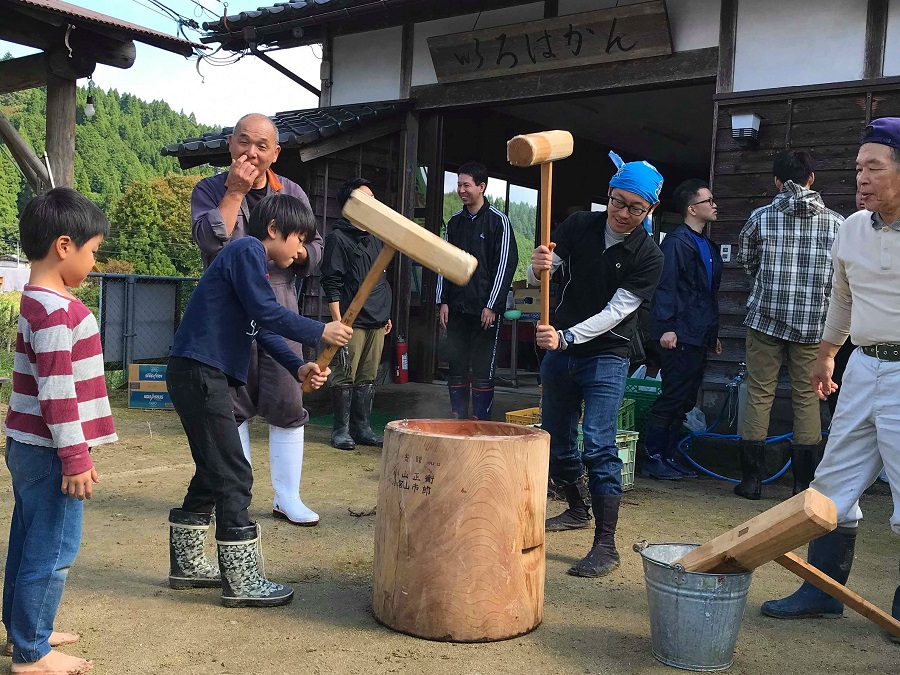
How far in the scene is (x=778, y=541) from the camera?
263cm

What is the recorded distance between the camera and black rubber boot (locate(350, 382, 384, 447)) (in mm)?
6945

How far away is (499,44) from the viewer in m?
8.65

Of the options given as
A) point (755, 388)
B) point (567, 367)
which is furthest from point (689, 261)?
point (567, 367)

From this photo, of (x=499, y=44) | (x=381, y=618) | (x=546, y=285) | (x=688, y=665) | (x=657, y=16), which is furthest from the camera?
(x=499, y=44)

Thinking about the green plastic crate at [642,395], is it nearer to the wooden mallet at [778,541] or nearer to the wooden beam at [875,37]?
the wooden beam at [875,37]

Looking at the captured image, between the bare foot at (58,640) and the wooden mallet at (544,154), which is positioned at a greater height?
the wooden mallet at (544,154)

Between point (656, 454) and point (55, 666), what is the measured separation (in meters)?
4.69

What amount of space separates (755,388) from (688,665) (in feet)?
10.8

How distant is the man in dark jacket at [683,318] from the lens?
6.19 metres

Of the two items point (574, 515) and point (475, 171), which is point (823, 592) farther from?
point (475, 171)

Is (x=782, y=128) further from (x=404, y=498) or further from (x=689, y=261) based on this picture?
(x=404, y=498)

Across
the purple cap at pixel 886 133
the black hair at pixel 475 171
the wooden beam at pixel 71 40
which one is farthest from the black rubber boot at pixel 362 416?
the purple cap at pixel 886 133

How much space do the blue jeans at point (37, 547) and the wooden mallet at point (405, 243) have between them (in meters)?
1.17

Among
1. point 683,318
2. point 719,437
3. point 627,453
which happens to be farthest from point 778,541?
point 719,437
